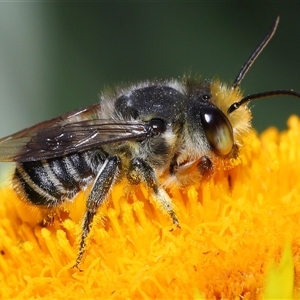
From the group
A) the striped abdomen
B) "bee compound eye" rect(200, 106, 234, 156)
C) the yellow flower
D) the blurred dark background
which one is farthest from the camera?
the blurred dark background

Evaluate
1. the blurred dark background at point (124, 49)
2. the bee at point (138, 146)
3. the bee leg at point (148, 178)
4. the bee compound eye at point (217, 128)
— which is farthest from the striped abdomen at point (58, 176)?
the blurred dark background at point (124, 49)

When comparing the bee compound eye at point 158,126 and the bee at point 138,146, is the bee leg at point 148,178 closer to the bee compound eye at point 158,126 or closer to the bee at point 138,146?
the bee at point 138,146

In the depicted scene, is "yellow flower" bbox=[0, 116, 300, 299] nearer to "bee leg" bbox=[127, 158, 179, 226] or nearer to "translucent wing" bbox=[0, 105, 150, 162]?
"bee leg" bbox=[127, 158, 179, 226]

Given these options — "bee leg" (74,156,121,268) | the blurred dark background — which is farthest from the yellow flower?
the blurred dark background

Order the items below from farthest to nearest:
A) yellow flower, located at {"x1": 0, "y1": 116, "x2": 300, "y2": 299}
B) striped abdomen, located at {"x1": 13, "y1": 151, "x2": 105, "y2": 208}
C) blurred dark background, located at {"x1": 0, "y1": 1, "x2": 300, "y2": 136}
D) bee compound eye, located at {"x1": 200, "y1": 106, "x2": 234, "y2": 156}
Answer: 1. blurred dark background, located at {"x1": 0, "y1": 1, "x2": 300, "y2": 136}
2. striped abdomen, located at {"x1": 13, "y1": 151, "x2": 105, "y2": 208}
3. bee compound eye, located at {"x1": 200, "y1": 106, "x2": 234, "y2": 156}
4. yellow flower, located at {"x1": 0, "y1": 116, "x2": 300, "y2": 299}

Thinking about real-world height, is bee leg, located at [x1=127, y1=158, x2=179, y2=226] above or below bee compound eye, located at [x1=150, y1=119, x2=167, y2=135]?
below

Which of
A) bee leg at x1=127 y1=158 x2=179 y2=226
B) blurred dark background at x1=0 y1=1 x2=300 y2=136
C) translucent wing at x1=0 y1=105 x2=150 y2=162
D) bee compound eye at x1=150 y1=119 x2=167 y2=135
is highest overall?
blurred dark background at x1=0 y1=1 x2=300 y2=136

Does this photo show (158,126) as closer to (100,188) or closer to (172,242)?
(100,188)

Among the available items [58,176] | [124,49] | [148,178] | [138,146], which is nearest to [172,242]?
[148,178]

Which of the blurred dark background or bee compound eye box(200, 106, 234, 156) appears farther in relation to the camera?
the blurred dark background
